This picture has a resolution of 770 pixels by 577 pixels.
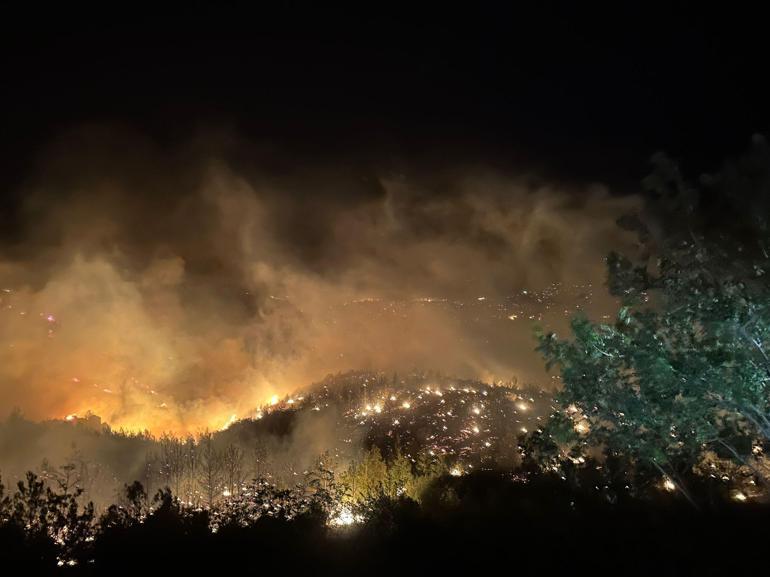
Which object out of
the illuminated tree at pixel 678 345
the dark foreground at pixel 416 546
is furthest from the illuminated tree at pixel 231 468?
the illuminated tree at pixel 678 345

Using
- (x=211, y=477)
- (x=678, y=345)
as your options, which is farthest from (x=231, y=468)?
(x=678, y=345)

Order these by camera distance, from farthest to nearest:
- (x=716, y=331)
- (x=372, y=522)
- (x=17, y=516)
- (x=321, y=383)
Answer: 1. (x=321, y=383)
2. (x=372, y=522)
3. (x=17, y=516)
4. (x=716, y=331)

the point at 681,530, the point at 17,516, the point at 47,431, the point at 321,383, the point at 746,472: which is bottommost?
the point at 681,530

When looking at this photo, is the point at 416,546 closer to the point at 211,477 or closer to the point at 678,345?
the point at 678,345

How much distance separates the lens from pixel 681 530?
1169 cm

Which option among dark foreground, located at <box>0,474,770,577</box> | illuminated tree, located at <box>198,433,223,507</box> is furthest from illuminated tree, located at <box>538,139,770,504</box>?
illuminated tree, located at <box>198,433,223,507</box>

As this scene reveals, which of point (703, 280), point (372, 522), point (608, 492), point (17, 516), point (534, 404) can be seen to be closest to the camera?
point (703, 280)

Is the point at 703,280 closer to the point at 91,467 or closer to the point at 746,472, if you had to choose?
the point at 746,472

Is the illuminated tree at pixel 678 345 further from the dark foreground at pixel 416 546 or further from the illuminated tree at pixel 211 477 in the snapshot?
the illuminated tree at pixel 211 477

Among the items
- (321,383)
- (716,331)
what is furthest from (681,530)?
(321,383)

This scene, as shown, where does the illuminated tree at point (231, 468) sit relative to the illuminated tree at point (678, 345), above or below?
above

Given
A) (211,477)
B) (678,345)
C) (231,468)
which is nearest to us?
(678,345)

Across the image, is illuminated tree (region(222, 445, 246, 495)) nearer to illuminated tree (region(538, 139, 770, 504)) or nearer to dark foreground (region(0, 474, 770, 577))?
dark foreground (region(0, 474, 770, 577))

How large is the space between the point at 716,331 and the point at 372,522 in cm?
966
